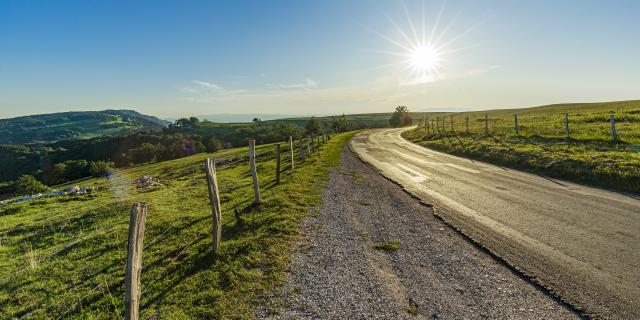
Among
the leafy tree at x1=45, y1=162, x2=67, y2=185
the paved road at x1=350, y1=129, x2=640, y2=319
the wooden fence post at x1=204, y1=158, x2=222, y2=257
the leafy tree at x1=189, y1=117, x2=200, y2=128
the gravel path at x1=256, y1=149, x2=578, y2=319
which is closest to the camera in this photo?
the gravel path at x1=256, y1=149, x2=578, y2=319

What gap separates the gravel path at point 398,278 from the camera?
530 cm

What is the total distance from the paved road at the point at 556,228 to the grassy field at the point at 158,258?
18.7 feet

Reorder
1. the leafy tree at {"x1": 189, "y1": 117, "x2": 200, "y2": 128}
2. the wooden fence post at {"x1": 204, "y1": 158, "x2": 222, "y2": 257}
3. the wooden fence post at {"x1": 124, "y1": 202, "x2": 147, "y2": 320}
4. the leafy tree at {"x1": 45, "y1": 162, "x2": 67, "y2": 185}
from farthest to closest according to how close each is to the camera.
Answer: the leafy tree at {"x1": 189, "y1": 117, "x2": 200, "y2": 128}, the leafy tree at {"x1": 45, "y1": 162, "x2": 67, "y2": 185}, the wooden fence post at {"x1": 204, "y1": 158, "x2": 222, "y2": 257}, the wooden fence post at {"x1": 124, "y1": 202, "x2": 147, "y2": 320}

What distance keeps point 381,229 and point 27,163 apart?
159 m

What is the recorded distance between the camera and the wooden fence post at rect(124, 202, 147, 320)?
4.31m

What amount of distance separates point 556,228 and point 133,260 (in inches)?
433

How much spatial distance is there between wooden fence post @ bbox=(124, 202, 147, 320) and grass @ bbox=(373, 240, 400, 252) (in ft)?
18.5

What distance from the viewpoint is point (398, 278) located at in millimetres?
6422

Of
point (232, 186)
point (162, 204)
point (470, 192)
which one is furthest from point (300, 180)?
point (470, 192)

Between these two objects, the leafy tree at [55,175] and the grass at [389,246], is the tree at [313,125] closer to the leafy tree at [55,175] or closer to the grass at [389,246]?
the leafy tree at [55,175]

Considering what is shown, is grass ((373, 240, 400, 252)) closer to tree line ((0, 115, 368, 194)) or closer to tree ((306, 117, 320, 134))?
tree line ((0, 115, 368, 194))

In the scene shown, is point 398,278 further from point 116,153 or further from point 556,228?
point 116,153

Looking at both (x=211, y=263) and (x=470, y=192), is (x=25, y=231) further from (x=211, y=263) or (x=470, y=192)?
(x=470, y=192)

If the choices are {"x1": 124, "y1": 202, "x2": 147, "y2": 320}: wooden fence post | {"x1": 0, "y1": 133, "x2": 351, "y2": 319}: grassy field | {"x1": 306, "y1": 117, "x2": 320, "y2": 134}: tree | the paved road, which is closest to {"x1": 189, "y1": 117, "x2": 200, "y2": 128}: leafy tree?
{"x1": 306, "y1": 117, "x2": 320, "y2": 134}: tree
